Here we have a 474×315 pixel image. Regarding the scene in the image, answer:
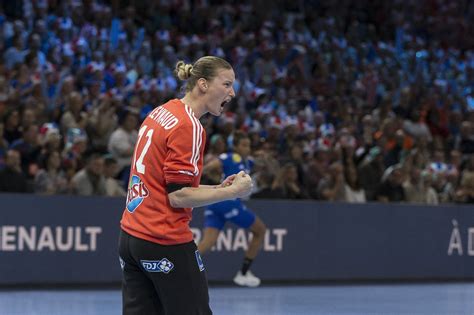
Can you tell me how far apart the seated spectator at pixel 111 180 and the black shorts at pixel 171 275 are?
322 inches

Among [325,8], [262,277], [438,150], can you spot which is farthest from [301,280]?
[325,8]

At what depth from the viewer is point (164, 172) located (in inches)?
187

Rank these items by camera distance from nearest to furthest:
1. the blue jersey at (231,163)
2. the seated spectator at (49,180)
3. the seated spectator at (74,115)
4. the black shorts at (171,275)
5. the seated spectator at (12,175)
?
the black shorts at (171,275) < the blue jersey at (231,163) < the seated spectator at (12,175) < the seated spectator at (49,180) < the seated spectator at (74,115)

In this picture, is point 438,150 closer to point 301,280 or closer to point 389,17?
point 301,280

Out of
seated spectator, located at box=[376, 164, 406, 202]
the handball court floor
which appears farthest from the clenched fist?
seated spectator, located at box=[376, 164, 406, 202]

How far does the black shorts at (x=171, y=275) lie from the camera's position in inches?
189

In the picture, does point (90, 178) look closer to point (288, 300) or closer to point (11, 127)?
point (11, 127)

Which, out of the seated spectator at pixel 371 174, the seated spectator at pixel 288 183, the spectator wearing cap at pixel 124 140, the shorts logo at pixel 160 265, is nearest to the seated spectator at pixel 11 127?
the spectator wearing cap at pixel 124 140

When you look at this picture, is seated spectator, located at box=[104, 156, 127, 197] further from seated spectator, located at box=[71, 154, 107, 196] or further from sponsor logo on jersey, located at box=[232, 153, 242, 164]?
sponsor logo on jersey, located at box=[232, 153, 242, 164]

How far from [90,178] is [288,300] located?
11.3ft

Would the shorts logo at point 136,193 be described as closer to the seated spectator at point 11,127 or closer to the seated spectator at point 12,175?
the seated spectator at point 12,175

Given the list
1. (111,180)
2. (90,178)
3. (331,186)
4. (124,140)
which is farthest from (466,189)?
(90,178)

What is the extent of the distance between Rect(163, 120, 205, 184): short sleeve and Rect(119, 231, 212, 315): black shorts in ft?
1.27

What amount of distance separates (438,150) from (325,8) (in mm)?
7292
